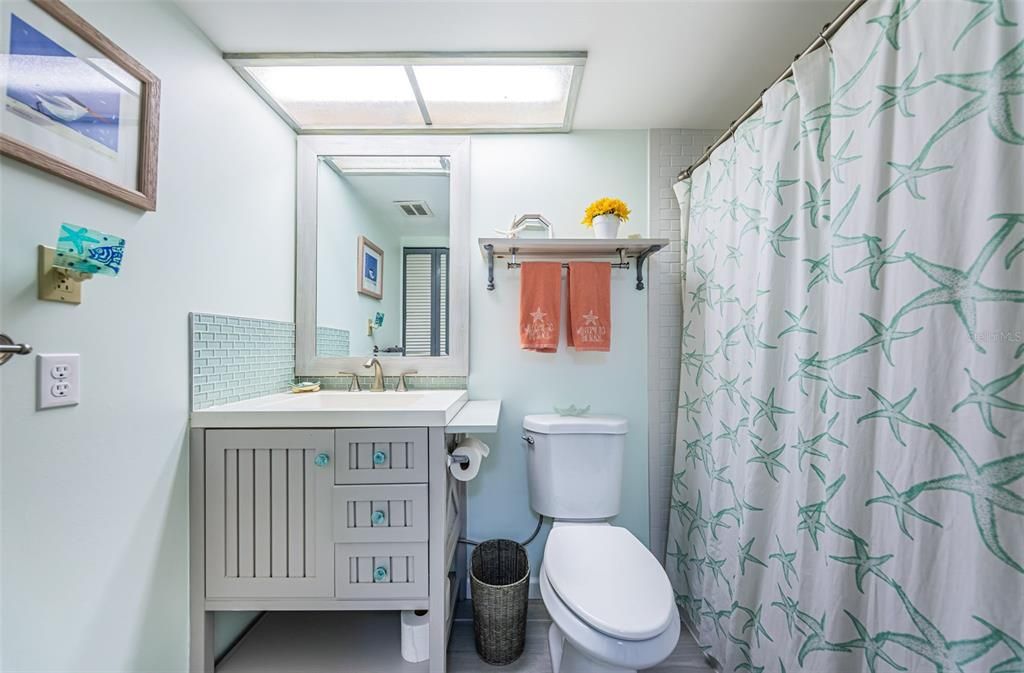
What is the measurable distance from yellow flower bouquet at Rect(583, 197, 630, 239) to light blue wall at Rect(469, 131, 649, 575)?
0.14 m

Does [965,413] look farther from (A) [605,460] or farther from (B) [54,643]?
(B) [54,643]

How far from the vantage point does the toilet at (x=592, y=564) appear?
97 centimetres

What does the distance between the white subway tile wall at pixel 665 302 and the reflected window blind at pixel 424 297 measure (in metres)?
0.96

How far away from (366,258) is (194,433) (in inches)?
36.0

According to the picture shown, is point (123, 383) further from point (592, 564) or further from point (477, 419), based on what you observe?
point (592, 564)

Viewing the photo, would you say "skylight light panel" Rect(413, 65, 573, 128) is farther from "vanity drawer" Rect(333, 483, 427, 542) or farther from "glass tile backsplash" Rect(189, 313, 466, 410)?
"vanity drawer" Rect(333, 483, 427, 542)

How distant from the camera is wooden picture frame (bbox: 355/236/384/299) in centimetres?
171

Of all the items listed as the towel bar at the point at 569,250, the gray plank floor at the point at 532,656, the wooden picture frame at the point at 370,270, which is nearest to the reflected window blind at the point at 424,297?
the wooden picture frame at the point at 370,270

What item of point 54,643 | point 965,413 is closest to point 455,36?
point 965,413

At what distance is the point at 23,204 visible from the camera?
2.39 feet

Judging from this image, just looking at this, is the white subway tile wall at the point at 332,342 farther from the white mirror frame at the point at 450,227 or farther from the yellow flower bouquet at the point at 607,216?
the yellow flower bouquet at the point at 607,216

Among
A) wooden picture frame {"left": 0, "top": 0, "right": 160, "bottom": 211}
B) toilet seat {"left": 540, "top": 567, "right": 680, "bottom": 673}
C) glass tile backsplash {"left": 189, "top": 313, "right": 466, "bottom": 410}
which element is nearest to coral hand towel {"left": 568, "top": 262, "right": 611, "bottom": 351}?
glass tile backsplash {"left": 189, "top": 313, "right": 466, "bottom": 410}

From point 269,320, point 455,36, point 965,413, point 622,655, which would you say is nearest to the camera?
point 965,413

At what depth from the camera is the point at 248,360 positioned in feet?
4.52
